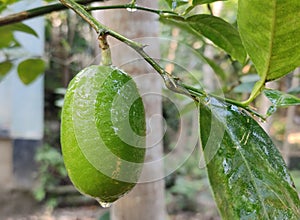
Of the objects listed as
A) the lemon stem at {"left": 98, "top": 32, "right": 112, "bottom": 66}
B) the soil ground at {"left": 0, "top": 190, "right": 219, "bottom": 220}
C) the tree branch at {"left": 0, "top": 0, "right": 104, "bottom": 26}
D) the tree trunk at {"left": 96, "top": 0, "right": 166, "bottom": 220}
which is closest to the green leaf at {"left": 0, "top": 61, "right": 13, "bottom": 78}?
the tree trunk at {"left": 96, "top": 0, "right": 166, "bottom": 220}

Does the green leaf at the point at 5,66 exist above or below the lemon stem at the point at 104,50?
below

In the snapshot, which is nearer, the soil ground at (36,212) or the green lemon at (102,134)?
the green lemon at (102,134)

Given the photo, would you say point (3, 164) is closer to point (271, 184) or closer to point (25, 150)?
point (25, 150)

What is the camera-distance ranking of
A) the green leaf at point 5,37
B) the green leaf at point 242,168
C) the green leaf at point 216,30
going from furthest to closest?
the green leaf at point 5,37 < the green leaf at point 216,30 < the green leaf at point 242,168

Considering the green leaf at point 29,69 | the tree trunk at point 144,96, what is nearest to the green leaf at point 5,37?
the green leaf at point 29,69

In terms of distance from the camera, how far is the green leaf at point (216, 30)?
1.55 feet

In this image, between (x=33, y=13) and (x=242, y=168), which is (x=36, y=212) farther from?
(x=242, y=168)

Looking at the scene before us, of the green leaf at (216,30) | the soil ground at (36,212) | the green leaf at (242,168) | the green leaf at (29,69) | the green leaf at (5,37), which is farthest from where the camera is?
the soil ground at (36,212)

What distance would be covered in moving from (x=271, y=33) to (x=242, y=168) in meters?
0.11

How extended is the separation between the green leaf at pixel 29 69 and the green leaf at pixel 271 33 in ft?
2.01

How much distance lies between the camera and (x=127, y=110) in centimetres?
35

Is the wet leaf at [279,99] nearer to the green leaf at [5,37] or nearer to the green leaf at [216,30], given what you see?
the green leaf at [216,30]

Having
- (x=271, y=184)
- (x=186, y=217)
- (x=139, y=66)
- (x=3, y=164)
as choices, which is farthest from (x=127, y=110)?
(x=186, y=217)

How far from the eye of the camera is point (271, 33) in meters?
0.33
